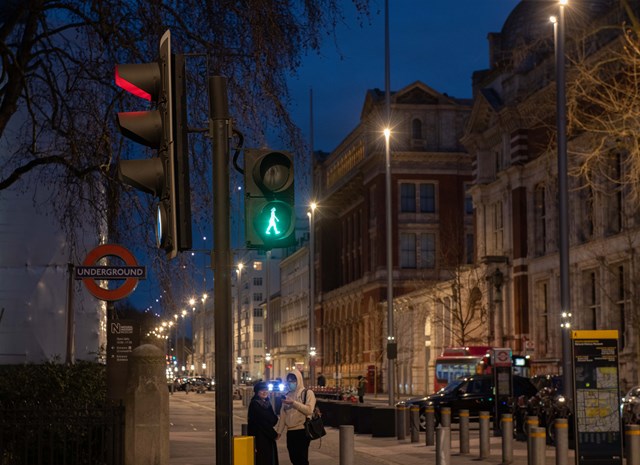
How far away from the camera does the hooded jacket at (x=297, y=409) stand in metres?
17.3

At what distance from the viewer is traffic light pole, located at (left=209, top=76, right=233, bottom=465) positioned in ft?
29.0

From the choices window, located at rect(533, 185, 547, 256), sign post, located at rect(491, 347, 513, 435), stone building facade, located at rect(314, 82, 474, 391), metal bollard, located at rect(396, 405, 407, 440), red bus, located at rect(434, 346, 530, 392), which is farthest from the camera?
stone building facade, located at rect(314, 82, 474, 391)

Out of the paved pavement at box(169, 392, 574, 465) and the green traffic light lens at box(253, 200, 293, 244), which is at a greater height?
the green traffic light lens at box(253, 200, 293, 244)

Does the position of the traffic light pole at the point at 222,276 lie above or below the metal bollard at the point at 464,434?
above

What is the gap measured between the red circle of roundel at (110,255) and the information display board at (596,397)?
9251 mm

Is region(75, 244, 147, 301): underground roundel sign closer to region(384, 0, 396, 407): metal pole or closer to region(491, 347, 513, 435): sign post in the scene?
region(491, 347, 513, 435): sign post

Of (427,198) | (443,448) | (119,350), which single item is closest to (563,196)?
(443,448)

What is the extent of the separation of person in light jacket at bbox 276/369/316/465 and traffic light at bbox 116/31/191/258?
8930 mm

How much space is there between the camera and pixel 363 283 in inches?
3969

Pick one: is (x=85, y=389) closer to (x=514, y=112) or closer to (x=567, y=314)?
(x=567, y=314)

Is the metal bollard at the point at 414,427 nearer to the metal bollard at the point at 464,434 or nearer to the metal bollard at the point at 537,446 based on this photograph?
the metal bollard at the point at 464,434

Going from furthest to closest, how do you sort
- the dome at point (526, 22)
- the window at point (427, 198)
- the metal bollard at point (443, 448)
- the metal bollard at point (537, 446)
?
the window at point (427, 198)
the dome at point (526, 22)
the metal bollard at point (537, 446)
the metal bollard at point (443, 448)

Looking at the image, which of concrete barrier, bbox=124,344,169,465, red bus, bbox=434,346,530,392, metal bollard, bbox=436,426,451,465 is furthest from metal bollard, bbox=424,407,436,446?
red bus, bbox=434,346,530,392

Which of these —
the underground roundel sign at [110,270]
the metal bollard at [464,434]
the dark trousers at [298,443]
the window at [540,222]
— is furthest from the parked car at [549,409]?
the window at [540,222]
